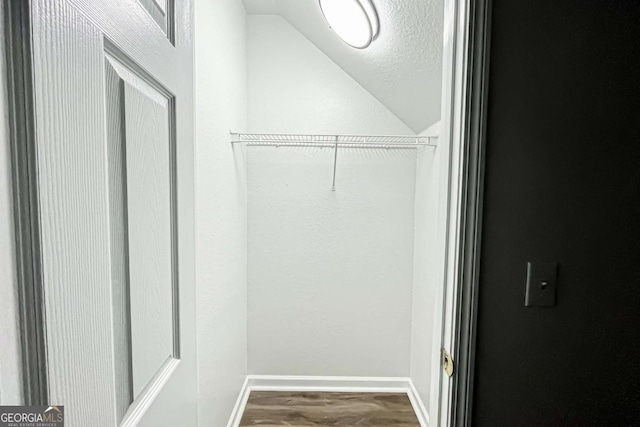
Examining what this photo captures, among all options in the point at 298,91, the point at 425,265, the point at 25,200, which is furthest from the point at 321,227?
the point at 25,200

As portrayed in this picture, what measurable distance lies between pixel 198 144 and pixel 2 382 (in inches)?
39.9

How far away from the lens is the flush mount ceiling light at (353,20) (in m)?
1.38

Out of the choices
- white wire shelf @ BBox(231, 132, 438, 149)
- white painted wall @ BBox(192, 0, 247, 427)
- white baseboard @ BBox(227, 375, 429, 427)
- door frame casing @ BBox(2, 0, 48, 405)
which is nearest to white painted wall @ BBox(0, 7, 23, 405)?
door frame casing @ BBox(2, 0, 48, 405)

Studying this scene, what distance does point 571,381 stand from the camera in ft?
2.63

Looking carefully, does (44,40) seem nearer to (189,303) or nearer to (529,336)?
(189,303)

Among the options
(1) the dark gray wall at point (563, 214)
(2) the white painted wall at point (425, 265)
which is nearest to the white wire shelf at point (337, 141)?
(2) the white painted wall at point (425, 265)

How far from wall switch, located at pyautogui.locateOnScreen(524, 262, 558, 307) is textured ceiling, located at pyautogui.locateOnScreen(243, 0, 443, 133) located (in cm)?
93

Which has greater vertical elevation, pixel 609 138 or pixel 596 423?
pixel 609 138

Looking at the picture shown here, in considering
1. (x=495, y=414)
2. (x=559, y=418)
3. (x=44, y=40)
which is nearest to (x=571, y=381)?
(x=559, y=418)

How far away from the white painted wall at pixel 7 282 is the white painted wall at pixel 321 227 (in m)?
1.71

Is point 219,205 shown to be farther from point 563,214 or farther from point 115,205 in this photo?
point 563,214

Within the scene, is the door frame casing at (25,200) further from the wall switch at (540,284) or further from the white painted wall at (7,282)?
the wall switch at (540,284)

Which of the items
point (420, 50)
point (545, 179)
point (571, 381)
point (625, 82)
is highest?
point (420, 50)

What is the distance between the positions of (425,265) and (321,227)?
70cm
